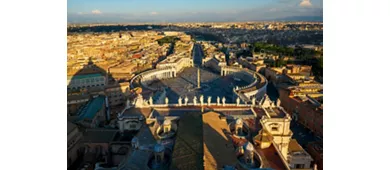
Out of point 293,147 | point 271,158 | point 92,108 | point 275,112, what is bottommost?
point 293,147

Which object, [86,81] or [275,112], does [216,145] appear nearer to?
[275,112]

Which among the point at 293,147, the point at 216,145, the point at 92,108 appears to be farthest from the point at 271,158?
the point at 92,108

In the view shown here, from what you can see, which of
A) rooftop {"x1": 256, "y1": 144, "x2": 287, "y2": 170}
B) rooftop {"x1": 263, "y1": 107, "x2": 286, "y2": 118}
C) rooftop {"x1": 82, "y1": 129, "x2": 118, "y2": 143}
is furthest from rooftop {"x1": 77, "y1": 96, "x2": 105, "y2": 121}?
rooftop {"x1": 256, "y1": 144, "x2": 287, "y2": 170}

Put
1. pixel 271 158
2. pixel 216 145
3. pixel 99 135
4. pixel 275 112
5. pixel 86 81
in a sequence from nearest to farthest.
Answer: pixel 216 145, pixel 271 158, pixel 275 112, pixel 99 135, pixel 86 81

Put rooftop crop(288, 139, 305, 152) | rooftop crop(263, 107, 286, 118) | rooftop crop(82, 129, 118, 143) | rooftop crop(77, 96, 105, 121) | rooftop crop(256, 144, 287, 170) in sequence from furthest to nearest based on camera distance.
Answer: rooftop crop(77, 96, 105, 121) → rooftop crop(82, 129, 118, 143) → rooftop crop(263, 107, 286, 118) → rooftop crop(288, 139, 305, 152) → rooftop crop(256, 144, 287, 170)

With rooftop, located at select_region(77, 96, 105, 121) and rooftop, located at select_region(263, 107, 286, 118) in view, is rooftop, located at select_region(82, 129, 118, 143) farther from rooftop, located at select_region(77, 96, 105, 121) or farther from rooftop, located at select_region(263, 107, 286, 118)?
rooftop, located at select_region(263, 107, 286, 118)

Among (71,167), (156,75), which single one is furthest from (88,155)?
(156,75)

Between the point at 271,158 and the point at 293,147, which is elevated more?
the point at 271,158

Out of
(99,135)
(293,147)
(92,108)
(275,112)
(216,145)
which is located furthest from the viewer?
(92,108)

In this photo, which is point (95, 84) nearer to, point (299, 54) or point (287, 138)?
point (287, 138)

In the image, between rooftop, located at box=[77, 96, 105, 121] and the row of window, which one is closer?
rooftop, located at box=[77, 96, 105, 121]

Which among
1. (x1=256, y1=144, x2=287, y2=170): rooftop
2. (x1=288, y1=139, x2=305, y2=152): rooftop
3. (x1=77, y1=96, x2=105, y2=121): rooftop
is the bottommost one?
(x1=288, y1=139, x2=305, y2=152): rooftop
